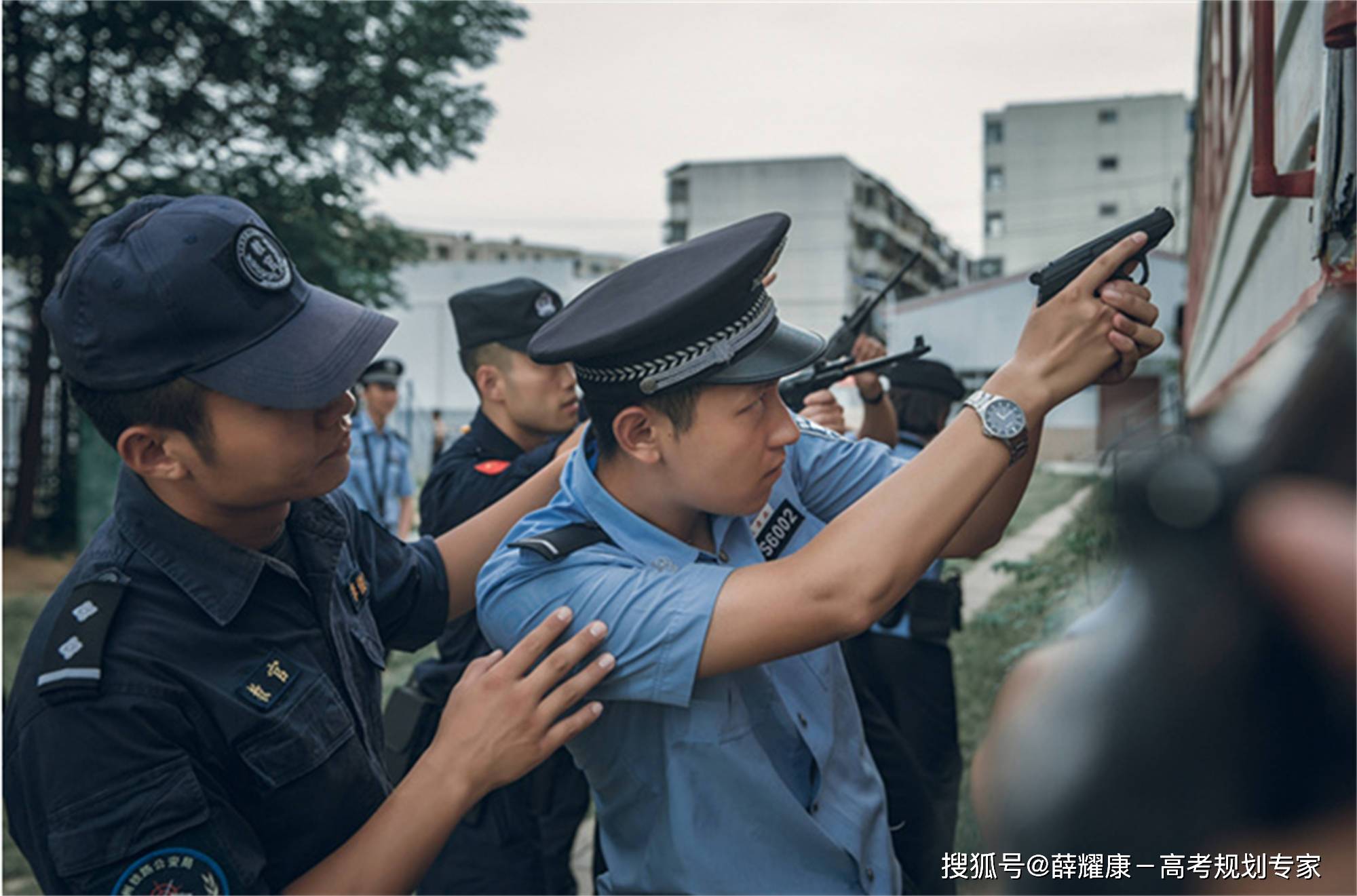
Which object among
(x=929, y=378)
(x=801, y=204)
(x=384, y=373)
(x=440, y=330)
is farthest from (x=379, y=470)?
(x=440, y=330)

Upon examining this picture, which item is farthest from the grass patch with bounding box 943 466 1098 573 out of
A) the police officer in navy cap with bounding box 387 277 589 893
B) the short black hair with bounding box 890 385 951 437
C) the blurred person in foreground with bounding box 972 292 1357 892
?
the blurred person in foreground with bounding box 972 292 1357 892

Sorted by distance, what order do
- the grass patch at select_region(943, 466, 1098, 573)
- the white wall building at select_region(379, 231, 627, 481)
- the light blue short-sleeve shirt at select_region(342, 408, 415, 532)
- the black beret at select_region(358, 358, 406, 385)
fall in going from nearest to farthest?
the light blue short-sleeve shirt at select_region(342, 408, 415, 532) → the black beret at select_region(358, 358, 406, 385) → the grass patch at select_region(943, 466, 1098, 573) → the white wall building at select_region(379, 231, 627, 481)

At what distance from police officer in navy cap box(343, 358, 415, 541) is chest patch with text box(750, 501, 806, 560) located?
18.3ft

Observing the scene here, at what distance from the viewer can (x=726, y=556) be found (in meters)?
1.72

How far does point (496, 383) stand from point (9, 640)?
7624mm

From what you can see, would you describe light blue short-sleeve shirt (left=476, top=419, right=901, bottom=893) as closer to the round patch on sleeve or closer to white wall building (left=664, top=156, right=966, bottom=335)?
the round patch on sleeve

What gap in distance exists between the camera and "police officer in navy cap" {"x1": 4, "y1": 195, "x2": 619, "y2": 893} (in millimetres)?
1331

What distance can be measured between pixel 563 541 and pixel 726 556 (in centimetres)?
29

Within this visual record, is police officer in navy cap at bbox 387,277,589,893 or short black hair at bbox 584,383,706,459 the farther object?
police officer in navy cap at bbox 387,277,589,893

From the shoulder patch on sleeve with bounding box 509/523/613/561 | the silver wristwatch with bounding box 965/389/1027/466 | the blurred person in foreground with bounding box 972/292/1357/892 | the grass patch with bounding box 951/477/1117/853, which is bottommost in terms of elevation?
the grass patch with bounding box 951/477/1117/853

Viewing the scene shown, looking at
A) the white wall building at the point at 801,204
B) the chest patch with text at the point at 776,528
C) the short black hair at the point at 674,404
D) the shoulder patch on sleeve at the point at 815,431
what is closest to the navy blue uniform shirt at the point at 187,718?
the short black hair at the point at 674,404

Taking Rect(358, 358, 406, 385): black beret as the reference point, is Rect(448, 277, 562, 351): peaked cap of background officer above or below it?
above

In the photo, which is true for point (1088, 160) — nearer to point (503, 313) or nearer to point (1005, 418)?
point (503, 313)

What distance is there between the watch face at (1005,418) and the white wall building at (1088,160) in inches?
1609
